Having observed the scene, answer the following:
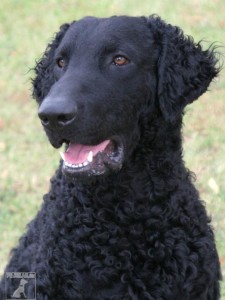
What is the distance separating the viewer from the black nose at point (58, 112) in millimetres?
3574

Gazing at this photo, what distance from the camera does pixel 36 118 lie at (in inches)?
359

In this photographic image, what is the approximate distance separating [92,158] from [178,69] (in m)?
0.81

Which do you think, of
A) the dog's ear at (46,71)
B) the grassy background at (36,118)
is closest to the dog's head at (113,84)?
the dog's ear at (46,71)

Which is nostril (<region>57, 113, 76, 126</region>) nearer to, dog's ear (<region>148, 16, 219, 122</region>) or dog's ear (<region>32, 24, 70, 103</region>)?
dog's ear (<region>148, 16, 219, 122</region>)

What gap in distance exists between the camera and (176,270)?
4.05m

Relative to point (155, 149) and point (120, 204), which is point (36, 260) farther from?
point (155, 149)

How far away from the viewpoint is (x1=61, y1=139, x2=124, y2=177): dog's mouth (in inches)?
149

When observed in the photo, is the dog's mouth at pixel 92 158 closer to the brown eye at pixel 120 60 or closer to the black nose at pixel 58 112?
the black nose at pixel 58 112

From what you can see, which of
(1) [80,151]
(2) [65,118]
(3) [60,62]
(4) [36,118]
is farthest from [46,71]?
(4) [36,118]

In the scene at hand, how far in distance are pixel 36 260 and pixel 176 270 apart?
861 mm

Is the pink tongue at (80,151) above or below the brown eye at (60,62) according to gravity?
below

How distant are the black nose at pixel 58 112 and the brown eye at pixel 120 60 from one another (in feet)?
1.50

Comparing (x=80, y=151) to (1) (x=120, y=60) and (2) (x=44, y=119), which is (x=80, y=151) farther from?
(1) (x=120, y=60)

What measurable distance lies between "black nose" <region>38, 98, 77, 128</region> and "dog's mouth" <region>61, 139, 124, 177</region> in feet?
0.88
